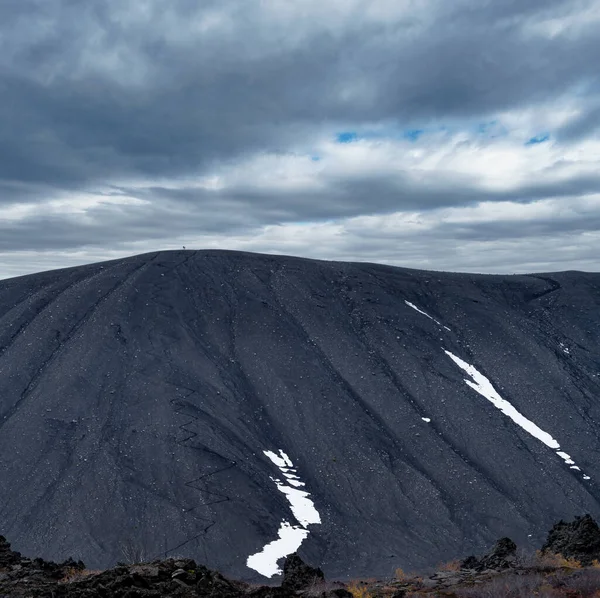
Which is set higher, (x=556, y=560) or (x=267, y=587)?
(x=267, y=587)

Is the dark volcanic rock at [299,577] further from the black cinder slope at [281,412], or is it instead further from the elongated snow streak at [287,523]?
the black cinder slope at [281,412]

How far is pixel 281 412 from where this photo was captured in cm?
3312

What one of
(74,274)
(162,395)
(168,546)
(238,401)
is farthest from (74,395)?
(74,274)

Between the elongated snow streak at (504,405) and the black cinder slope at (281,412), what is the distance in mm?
128

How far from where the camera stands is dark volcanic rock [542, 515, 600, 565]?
17172 millimetres

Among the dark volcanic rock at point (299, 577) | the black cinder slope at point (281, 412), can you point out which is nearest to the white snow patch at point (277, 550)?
the black cinder slope at point (281, 412)

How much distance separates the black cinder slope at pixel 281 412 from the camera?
26.1 meters

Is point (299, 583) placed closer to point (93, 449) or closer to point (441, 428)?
point (93, 449)

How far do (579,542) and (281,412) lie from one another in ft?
57.6

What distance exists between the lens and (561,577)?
37.2 feet

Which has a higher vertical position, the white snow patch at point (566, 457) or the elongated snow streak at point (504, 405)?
the elongated snow streak at point (504, 405)

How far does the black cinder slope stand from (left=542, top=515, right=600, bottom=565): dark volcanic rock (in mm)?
7439

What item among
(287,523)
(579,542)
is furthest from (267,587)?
(287,523)

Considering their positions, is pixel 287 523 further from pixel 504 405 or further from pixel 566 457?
pixel 504 405
